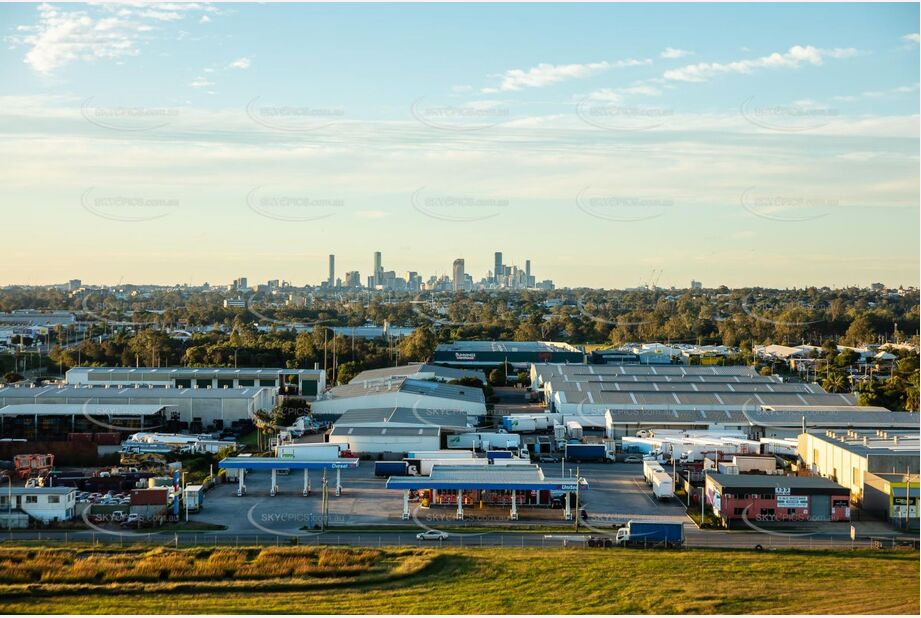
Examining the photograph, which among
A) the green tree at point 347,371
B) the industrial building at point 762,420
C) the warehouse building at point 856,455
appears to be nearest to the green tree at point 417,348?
the green tree at point 347,371

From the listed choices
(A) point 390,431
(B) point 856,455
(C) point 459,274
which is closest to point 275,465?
(A) point 390,431

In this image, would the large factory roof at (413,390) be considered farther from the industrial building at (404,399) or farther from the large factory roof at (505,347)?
the large factory roof at (505,347)

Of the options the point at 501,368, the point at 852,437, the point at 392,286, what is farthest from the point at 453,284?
the point at 852,437

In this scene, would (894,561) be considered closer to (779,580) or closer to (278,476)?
(779,580)

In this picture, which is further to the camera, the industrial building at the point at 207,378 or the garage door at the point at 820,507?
the industrial building at the point at 207,378

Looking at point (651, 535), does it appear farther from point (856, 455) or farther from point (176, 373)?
point (176, 373)

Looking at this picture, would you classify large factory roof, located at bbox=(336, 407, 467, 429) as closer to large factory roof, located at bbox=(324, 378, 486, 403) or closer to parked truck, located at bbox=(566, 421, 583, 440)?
large factory roof, located at bbox=(324, 378, 486, 403)
